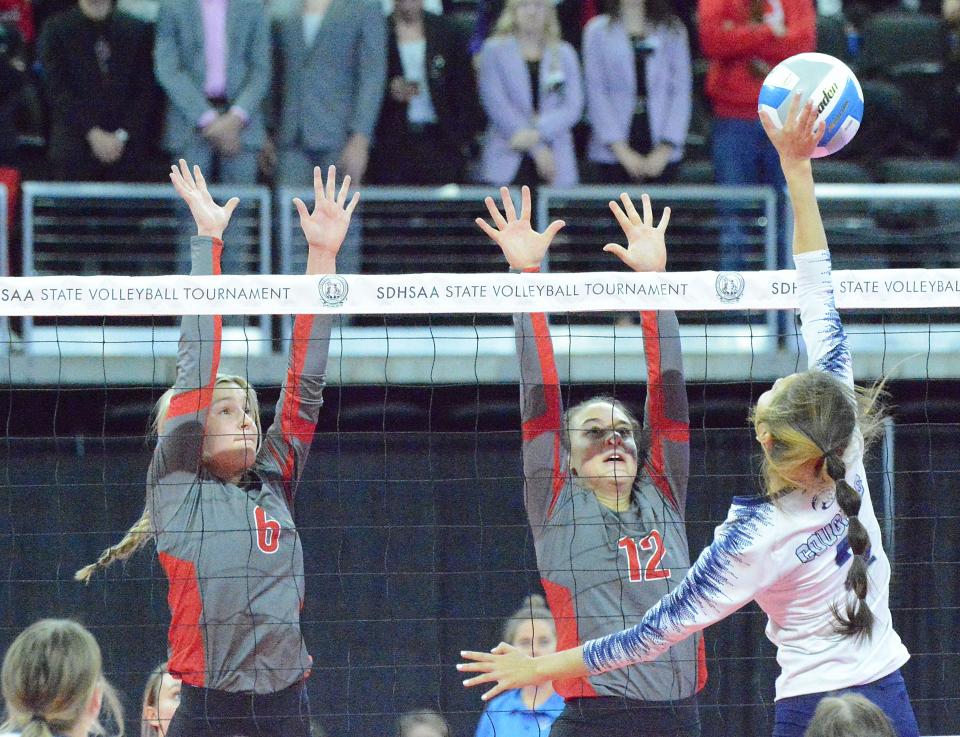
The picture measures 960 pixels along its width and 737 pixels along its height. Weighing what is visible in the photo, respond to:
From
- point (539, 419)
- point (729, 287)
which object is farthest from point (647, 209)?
point (539, 419)

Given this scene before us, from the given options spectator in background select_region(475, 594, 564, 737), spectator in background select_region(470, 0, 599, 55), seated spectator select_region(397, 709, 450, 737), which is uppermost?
spectator in background select_region(470, 0, 599, 55)

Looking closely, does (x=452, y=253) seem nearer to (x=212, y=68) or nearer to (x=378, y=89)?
(x=378, y=89)

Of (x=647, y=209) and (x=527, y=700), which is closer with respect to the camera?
(x=647, y=209)

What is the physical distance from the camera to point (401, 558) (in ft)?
21.2

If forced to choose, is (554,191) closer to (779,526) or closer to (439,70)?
(439,70)

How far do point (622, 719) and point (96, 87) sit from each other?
14.9ft

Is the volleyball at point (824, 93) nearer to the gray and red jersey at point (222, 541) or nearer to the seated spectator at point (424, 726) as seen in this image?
the gray and red jersey at point (222, 541)

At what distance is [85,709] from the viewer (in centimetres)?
287

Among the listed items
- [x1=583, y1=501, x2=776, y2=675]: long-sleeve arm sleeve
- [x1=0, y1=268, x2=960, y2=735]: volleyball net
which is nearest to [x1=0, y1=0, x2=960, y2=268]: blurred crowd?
[x1=0, y1=268, x2=960, y2=735]: volleyball net

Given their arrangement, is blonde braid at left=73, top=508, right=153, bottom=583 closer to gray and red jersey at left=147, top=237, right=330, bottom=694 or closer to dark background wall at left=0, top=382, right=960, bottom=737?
gray and red jersey at left=147, top=237, right=330, bottom=694

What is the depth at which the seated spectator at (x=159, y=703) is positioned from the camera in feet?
15.8

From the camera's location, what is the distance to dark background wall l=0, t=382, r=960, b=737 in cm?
627

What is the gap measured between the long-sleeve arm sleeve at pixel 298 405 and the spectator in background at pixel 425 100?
3.17 meters

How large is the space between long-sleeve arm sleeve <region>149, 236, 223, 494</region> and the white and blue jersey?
55.4 inches
